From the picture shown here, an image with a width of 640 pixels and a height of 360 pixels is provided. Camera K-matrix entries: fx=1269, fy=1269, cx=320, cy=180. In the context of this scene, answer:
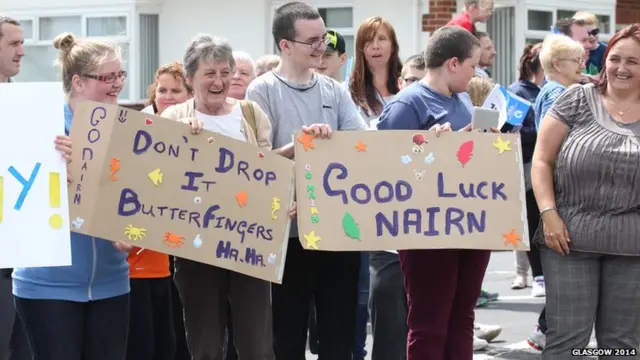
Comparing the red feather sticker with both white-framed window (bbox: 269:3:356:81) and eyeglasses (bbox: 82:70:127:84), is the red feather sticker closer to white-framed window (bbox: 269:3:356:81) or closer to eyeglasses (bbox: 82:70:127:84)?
eyeglasses (bbox: 82:70:127:84)

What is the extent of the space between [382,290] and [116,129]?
6.80ft

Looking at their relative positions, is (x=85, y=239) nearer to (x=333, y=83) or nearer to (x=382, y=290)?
(x=333, y=83)

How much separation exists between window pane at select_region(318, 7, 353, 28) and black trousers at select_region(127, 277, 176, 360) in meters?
12.3

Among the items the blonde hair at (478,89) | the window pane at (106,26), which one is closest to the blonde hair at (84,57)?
the blonde hair at (478,89)

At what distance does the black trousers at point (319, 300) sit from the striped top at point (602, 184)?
111 centimetres

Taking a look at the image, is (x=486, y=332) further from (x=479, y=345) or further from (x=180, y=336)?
(x=180, y=336)

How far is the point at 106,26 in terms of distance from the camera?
20562mm

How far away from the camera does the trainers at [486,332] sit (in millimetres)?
9008

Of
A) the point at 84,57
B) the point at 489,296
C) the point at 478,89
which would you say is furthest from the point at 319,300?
the point at 489,296

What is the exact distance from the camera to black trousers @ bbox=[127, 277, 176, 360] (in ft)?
21.2

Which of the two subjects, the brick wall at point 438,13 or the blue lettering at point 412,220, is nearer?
the blue lettering at point 412,220

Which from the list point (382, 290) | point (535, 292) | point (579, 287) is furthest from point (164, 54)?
point (579, 287)

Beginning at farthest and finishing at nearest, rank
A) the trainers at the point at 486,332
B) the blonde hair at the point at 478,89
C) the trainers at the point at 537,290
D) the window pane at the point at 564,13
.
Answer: the window pane at the point at 564,13, the trainers at the point at 537,290, the trainers at the point at 486,332, the blonde hair at the point at 478,89

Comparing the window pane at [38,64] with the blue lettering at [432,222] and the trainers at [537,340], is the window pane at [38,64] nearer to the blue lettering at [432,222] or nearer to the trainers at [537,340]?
the trainers at [537,340]
